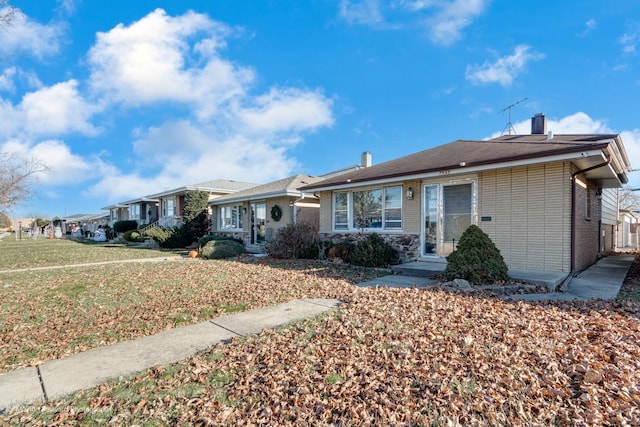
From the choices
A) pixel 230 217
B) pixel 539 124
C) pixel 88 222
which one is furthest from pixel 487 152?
pixel 88 222

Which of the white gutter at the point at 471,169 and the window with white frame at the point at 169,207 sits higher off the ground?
the white gutter at the point at 471,169

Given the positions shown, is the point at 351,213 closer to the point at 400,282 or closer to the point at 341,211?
the point at 341,211

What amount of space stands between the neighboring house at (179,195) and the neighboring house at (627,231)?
27.4m

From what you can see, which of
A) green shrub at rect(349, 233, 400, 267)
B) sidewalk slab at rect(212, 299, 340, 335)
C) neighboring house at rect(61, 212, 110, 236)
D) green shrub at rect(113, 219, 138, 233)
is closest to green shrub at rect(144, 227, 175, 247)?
green shrub at rect(113, 219, 138, 233)

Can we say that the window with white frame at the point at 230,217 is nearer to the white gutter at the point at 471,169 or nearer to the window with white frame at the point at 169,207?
the window with white frame at the point at 169,207

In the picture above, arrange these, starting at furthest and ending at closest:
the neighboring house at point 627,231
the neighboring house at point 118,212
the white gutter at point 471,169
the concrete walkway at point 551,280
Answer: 1. the neighboring house at point 118,212
2. the neighboring house at point 627,231
3. the white gutter at point 471,169
4. the concrete walkway at point 551,280

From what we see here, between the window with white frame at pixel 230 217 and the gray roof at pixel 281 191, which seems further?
the window with white frame at pixel 230 217

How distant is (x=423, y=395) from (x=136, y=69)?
484 inches

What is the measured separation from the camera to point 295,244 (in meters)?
12.3

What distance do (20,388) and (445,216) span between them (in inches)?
364

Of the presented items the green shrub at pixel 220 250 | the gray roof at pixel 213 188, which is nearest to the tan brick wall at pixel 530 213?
the green shrub at pixel 220 250

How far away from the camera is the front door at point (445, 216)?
9000 mm

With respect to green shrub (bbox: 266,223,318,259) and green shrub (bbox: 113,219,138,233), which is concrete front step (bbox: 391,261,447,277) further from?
green shrub (bbox: 113,219,138,233)

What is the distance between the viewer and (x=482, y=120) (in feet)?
47.5
